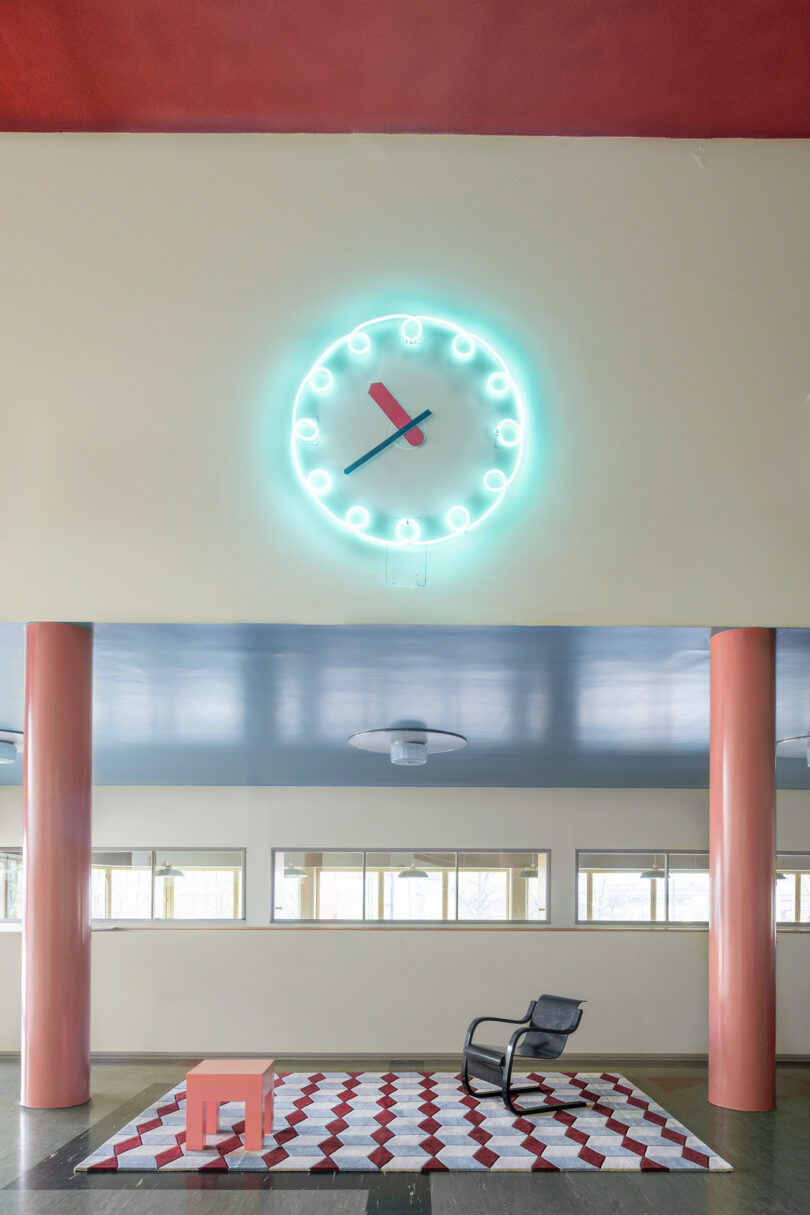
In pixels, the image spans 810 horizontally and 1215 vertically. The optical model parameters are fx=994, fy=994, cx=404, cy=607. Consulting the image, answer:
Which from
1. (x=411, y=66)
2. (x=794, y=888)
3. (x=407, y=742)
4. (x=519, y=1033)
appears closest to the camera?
(x=411, y=66)

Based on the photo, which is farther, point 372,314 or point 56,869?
point 372,314

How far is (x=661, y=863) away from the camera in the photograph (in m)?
14.5

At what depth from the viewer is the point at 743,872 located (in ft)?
20.1

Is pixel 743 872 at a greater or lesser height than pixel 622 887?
greater

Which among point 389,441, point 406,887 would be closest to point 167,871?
point 406,887

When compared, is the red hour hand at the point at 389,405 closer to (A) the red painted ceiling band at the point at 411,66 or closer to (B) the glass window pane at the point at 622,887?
(A) the red painted ceiling band at the point at 411,66

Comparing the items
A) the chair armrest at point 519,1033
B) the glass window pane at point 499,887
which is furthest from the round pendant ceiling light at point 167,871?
the chair armrest at point 519,1033

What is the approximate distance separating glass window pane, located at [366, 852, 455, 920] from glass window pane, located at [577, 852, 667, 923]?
1952 mm

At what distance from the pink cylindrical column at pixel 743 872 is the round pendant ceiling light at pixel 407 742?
3616 mm

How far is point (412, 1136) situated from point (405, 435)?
414cm

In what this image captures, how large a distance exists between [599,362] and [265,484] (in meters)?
2.25

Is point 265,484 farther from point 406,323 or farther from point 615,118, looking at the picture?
point 615,118

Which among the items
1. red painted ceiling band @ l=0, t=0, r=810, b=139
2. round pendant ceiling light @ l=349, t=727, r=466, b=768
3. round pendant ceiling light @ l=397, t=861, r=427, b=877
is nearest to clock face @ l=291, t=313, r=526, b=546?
red painted ceiling band @ l=0, t=0, r=810, b=139

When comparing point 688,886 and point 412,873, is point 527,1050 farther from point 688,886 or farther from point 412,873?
point 688,886
